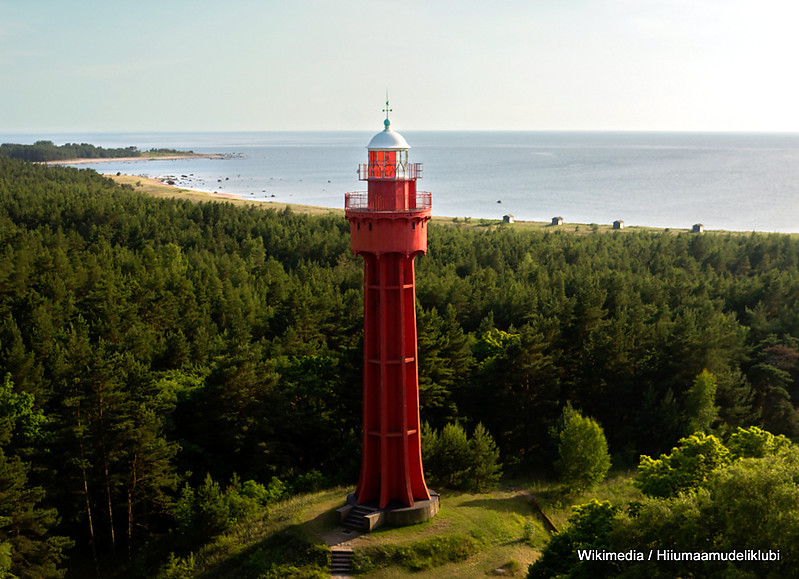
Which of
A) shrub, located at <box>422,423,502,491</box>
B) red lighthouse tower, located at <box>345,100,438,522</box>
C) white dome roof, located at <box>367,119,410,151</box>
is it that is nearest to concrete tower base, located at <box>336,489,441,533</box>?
red lighthouse tower, located at <box>345,100,438,522</box>

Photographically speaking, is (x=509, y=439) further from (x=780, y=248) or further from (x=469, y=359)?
(x=780, y=248)

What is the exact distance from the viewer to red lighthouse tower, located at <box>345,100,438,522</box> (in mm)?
25703

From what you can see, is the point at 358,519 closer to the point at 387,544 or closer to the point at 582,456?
the point at 387,544

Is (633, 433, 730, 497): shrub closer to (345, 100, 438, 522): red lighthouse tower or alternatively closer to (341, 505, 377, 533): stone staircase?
(345, 100, 438, 522): red lighthouse tower

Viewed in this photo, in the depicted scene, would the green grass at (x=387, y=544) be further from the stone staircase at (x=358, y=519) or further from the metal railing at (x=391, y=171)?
the metal railing at (x=391, y=171)

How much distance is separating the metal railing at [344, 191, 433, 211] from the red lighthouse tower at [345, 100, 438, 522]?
4cm

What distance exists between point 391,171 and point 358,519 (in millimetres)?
12780

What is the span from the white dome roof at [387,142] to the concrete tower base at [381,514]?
13.2m

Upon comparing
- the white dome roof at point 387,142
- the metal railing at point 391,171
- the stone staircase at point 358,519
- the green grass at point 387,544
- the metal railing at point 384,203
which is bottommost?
the green grass at point 387,544

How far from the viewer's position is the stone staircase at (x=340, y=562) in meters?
24.8

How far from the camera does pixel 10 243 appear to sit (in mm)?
64375

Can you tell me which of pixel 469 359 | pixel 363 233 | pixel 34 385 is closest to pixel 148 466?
pixel 34 385

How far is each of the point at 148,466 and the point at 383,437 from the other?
39.0ft

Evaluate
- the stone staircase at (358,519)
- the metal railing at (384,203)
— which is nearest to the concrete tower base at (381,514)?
the stone staircase at (358,519)
